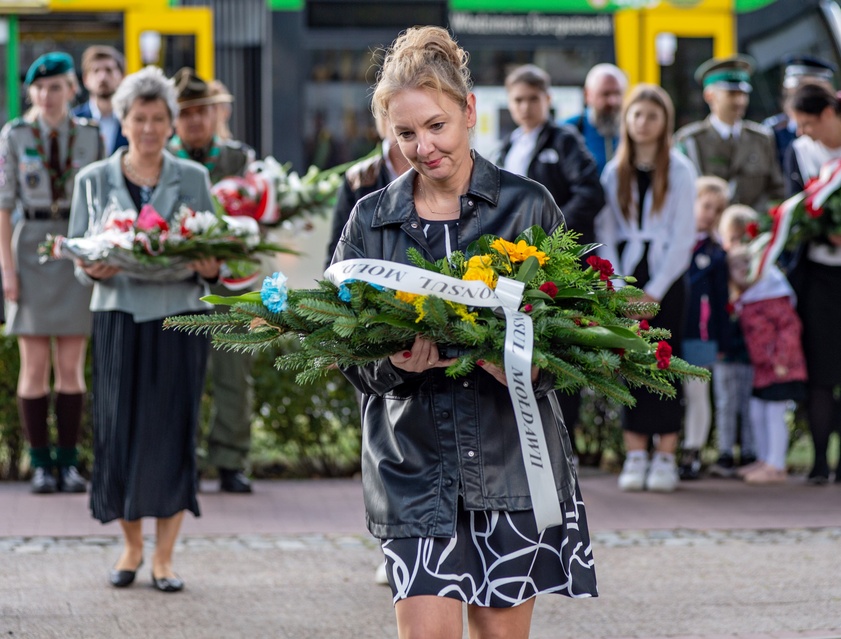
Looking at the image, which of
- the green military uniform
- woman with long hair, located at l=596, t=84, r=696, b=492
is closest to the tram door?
woman with long hair, located at l=596, t=84, r=696, b=492

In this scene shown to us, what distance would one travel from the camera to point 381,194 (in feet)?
11.2

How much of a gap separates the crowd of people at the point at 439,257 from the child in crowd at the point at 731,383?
0.6 inches

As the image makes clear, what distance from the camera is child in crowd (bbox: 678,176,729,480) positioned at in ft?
27.5

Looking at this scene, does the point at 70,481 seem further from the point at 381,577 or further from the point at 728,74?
the point at 728,74

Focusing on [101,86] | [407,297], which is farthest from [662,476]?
[407,297]

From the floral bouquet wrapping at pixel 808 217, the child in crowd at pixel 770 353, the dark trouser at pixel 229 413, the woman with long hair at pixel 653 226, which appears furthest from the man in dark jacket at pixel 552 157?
the dark trouser at pixel 229 413

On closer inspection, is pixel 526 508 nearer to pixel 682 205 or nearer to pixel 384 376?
pixel 384 376

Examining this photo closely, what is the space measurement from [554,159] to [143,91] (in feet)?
9.24

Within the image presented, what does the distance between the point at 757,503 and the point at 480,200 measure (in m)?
5.07

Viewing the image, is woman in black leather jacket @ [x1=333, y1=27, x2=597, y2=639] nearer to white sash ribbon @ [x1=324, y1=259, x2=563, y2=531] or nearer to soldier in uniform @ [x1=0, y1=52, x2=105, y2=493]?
white sash ribbon @ [x1=324, y1=259, x2=563, y2=531]

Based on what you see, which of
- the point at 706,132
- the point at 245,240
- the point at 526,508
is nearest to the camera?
the point at 526,508

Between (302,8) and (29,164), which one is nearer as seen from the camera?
(29,164)

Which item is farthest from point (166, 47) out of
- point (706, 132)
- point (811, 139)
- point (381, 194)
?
point (381, 194)

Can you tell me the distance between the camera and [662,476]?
8.06 metres
